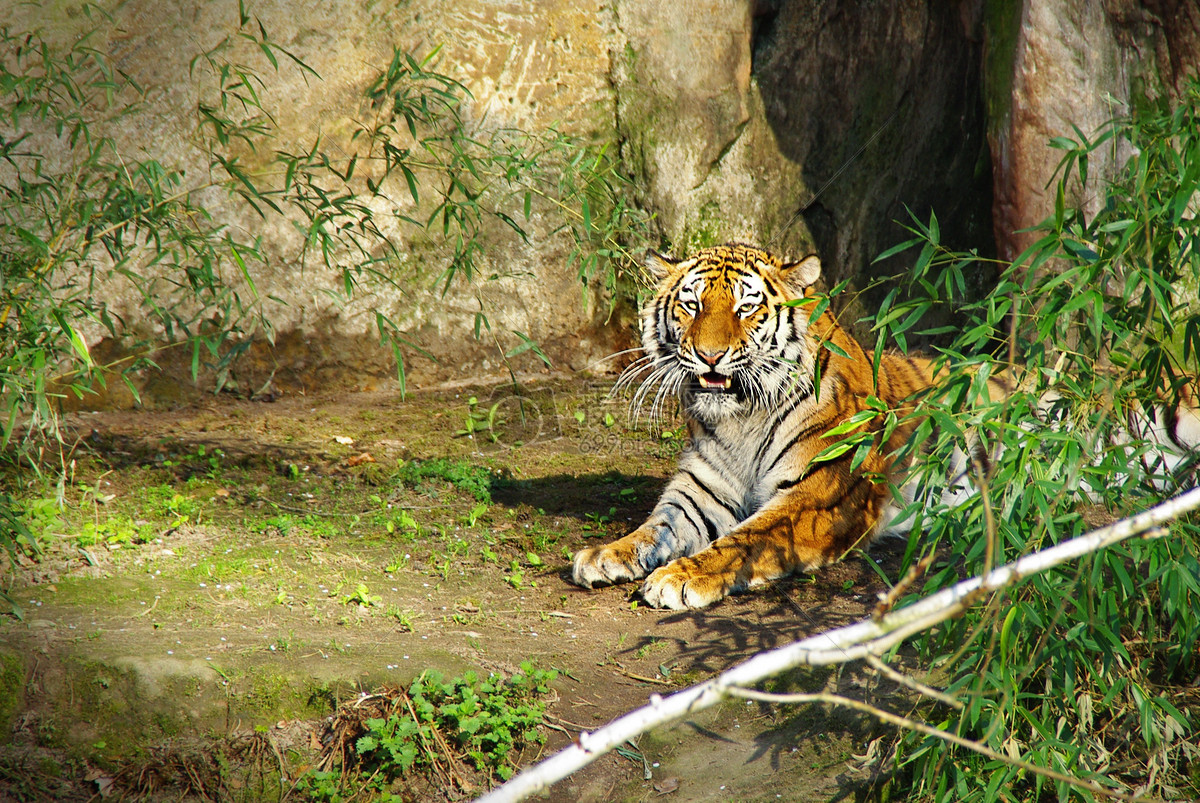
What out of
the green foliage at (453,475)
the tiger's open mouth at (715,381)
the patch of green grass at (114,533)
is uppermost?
the tiger's open mouth at (715,381)

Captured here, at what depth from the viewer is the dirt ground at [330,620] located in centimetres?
243

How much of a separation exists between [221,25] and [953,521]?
4061mm

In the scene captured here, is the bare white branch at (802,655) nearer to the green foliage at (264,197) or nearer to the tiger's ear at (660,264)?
the green foliage at (264,197)

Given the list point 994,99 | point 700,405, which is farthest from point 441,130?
point 994,99

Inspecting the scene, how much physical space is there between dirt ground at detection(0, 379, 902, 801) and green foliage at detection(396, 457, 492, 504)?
0.01 meters

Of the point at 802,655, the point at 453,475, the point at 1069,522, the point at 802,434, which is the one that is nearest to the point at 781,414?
the point at 802,434

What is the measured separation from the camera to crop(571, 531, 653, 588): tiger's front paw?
10.7 ft

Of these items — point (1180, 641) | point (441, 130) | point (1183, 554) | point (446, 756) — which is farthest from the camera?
point (441, 130)

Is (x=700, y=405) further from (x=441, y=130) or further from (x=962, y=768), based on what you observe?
(x=441, y=130)

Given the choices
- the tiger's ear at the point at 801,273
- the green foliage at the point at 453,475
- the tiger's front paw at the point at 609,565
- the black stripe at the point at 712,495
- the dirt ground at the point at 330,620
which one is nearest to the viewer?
the dirt ground at the point at 330,620

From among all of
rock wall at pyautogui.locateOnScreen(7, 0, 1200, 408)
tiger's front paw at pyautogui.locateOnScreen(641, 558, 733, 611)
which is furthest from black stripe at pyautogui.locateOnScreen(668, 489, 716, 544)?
rock wall at pyautogui.locateOnScreen(7, 0, 1200, 408)

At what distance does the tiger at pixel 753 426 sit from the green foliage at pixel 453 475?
79cm

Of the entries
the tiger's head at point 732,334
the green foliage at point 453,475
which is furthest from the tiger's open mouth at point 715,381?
the green foliage at point 453,475

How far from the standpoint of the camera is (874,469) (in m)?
3.55
